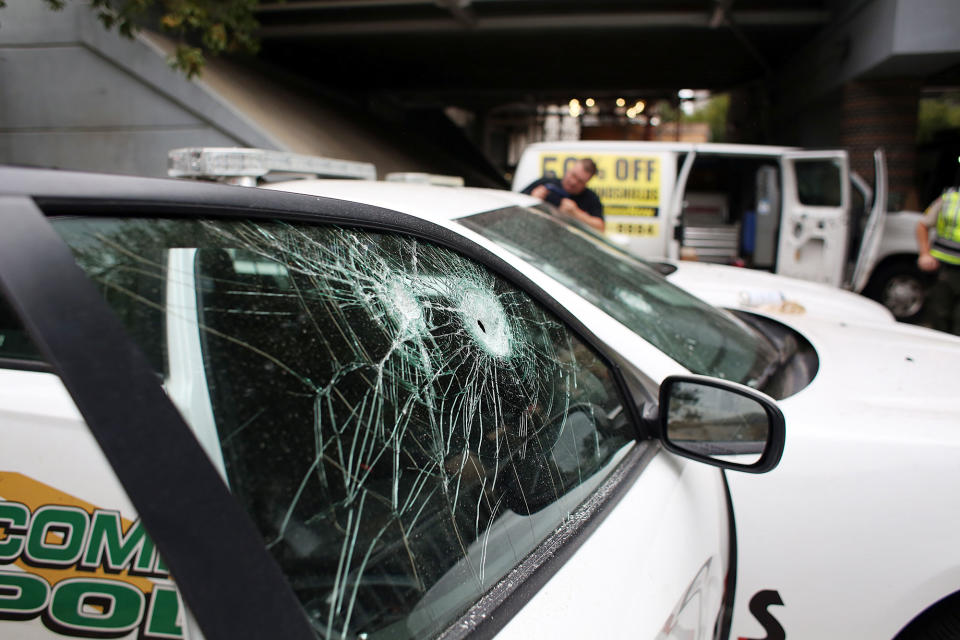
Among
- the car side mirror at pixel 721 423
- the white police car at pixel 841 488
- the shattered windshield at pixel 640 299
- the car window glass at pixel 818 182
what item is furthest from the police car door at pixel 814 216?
the car side mirror at pixel 721 423

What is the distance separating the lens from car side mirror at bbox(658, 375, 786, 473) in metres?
1.37

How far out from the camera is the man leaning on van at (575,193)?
507cm

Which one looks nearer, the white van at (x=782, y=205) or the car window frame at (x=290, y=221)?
the car window frame at (x=290, y=221)

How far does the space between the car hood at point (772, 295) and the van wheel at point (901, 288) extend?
3.80 metres

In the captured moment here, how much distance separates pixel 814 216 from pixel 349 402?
712 centimetres

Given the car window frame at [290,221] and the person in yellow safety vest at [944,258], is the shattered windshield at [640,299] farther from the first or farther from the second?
the person in yellow safety vest at [944,258]

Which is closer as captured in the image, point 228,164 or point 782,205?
point 228,164

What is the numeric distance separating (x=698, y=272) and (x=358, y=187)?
9.08ft

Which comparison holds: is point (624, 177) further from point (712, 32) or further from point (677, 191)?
point (712, 32)

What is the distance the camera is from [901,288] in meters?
7.50

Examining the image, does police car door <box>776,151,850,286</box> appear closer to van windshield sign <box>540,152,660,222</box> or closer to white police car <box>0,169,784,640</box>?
van windshield sign <box>540,152,660,222</box>

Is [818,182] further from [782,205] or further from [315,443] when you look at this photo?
[315,443]

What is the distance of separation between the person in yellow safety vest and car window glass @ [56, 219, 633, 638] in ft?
17.0

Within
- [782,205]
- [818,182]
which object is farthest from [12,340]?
[818,182]
